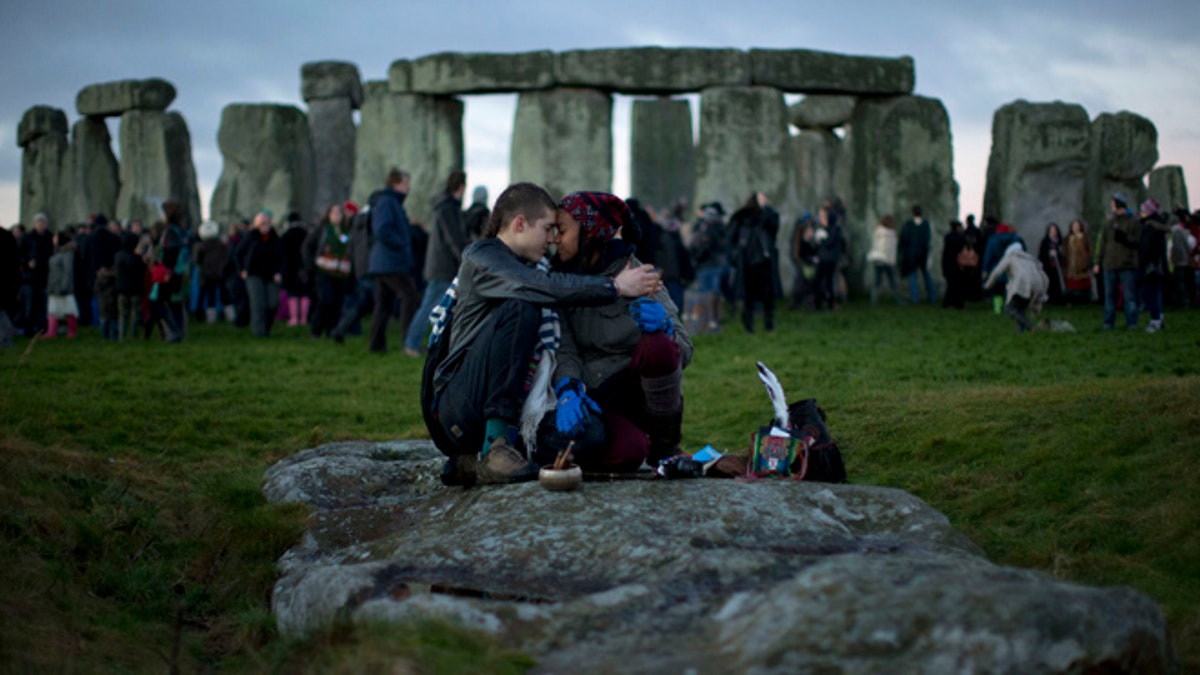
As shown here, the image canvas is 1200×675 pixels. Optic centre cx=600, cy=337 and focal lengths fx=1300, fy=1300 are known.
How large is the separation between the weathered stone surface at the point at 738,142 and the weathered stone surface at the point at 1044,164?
4.57m

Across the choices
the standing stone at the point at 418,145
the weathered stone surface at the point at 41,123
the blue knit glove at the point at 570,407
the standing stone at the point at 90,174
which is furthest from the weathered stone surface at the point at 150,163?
the blue knit glove at the point at 570,407

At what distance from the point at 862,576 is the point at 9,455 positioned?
5.19 m

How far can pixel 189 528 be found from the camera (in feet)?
20.8

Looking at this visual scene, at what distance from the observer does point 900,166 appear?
24734 millimetres

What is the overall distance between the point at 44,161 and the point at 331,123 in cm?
818

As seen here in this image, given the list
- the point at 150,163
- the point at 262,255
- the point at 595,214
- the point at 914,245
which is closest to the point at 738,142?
the point at 914,245

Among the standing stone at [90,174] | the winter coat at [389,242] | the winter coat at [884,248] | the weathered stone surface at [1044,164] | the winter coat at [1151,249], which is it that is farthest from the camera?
the standing stone at [90,174]

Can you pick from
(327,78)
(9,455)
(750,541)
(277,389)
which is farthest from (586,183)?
(750,541)

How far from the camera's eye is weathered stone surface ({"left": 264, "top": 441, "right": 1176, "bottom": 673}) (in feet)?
10.6

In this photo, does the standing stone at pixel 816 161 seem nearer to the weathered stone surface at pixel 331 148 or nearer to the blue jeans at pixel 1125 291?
the weathered stone surface at pixel 331 148

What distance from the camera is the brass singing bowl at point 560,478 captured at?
5051 mm

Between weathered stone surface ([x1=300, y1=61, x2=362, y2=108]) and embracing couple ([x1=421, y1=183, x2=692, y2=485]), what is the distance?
22.1 meters

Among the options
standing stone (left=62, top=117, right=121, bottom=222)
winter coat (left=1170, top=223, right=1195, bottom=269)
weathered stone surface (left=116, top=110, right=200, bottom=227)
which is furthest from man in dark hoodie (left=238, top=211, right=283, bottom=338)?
standing stone (left=62, top=117, right=121, bottom=222)

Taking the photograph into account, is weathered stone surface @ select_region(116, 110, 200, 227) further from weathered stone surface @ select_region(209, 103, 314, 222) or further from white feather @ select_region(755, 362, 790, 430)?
white feather @ select_region(755, 362, 790, 430)
